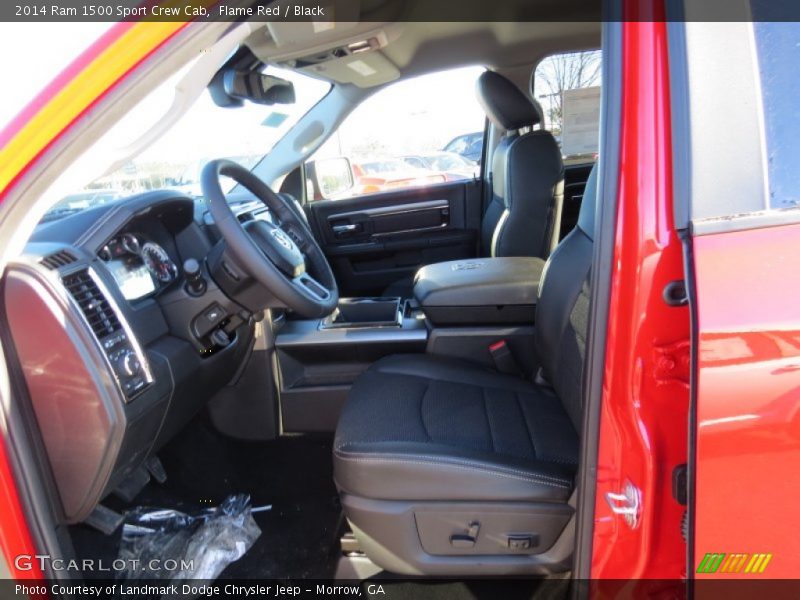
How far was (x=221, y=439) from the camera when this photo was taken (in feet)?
6.89

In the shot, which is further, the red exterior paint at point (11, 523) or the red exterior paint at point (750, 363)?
the red exterior paint at point (11, 523)

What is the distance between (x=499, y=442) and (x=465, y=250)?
202cm

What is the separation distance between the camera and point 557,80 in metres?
2.90

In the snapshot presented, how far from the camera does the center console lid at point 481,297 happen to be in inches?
78.1

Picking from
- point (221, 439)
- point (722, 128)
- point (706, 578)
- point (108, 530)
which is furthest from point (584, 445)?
point (221, 439)

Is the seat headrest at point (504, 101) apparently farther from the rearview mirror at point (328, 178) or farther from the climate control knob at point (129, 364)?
the climate control knob at point (129, 364)

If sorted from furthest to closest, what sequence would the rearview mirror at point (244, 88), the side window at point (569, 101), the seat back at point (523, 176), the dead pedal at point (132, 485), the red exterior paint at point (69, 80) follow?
the side window at point (569, 101) < the seat back at point (523, 176) < the rearview mirror at point (244, 88) < the dead pedal at point (132, 485) < the red exterior paint at point (69, 80)

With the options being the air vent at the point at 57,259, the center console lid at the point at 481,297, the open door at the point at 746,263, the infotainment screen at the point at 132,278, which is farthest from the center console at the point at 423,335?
the open door at the point at 746,263

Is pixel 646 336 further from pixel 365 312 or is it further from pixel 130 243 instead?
pixel 365 312

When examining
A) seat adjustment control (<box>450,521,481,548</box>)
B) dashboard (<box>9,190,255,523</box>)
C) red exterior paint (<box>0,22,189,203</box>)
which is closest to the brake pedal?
seat adjustment control (<box>450,521,481,548</box>)

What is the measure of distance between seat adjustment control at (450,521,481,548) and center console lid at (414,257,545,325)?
3.00ft

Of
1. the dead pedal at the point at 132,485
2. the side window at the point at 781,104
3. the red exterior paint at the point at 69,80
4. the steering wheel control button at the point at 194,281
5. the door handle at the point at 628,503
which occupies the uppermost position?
Result: the red exterior paint at the point at 69,80

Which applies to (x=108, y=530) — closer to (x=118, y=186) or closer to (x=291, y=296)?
(x=291, y=296)

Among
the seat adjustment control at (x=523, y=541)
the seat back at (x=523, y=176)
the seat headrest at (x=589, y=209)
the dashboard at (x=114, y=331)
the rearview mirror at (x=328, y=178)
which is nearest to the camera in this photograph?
the dashboard at (x=114, y=331)
